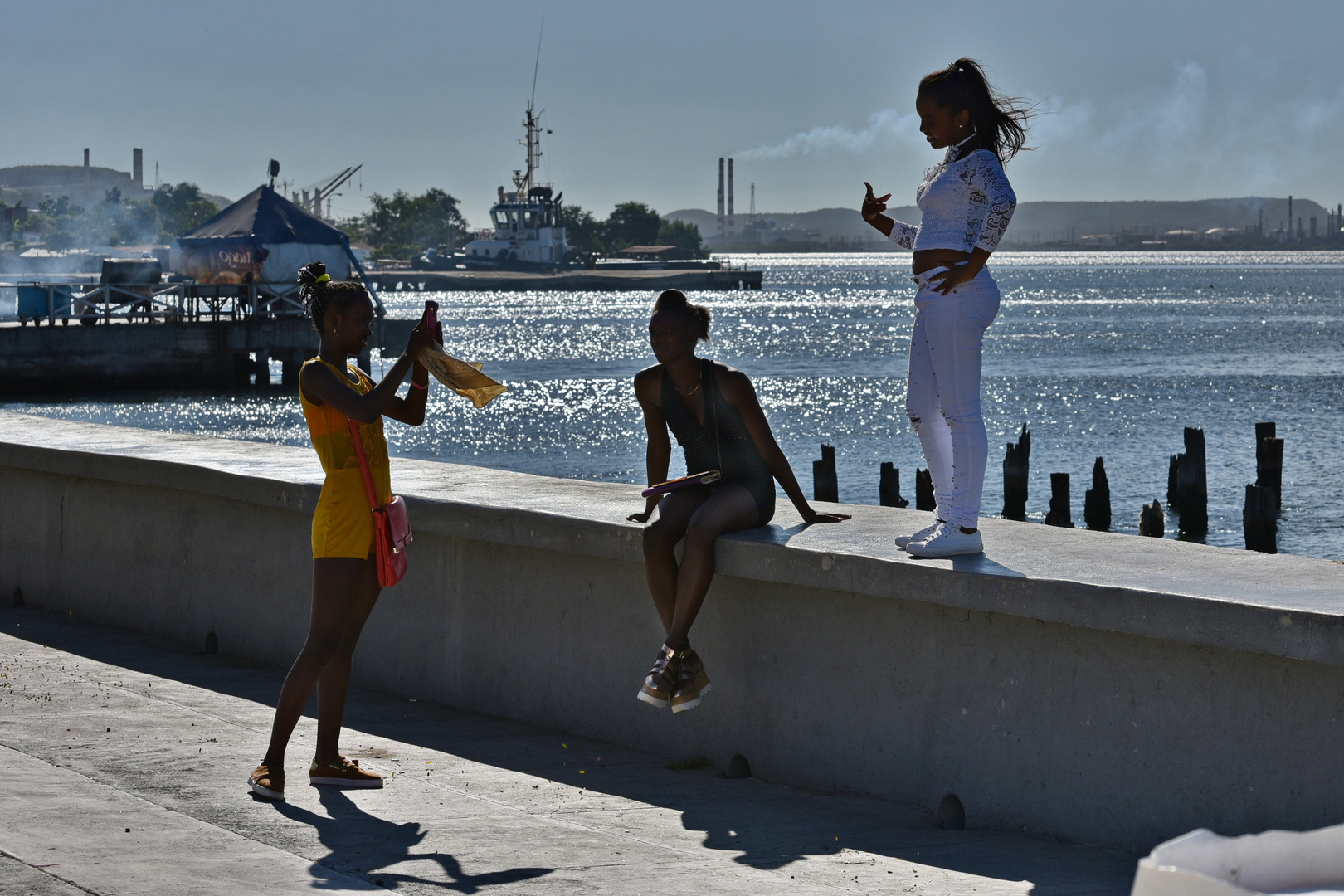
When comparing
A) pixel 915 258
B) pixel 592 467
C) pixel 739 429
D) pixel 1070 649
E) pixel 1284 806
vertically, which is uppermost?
pixel 915 258

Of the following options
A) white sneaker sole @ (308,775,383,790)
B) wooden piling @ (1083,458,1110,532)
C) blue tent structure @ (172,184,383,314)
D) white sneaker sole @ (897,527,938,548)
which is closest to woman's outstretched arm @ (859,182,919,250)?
white sneaker sole @ (897,527,938,548)

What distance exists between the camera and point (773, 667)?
5.66m

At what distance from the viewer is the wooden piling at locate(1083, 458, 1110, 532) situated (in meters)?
25.6

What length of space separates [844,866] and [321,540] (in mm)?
2005

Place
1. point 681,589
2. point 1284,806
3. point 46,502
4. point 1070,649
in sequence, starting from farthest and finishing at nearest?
point 46,502 → point 681,589 → point 1070,649 → point 1284,806

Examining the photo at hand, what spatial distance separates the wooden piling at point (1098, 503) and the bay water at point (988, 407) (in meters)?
0.65

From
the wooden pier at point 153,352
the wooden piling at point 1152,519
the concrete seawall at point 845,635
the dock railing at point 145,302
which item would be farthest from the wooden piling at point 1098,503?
the dock railing at point 145,302

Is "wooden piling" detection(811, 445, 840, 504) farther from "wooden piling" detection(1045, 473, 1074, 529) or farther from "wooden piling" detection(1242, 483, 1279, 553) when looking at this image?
"wooden piling" detection(1242, 483, 1279, 553)

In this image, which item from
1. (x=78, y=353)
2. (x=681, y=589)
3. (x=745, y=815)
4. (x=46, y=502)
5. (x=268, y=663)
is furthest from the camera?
(x=78, y=353)

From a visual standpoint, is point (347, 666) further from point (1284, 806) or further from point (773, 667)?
point (1284, 806)

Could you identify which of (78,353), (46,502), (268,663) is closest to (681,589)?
(268,663)

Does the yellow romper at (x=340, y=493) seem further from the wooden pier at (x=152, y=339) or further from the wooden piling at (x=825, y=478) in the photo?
the wooden pier at (x=152, y=339)

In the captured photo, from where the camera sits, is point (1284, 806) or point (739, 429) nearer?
point (1284, 806)

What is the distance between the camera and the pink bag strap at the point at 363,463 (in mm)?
5207
